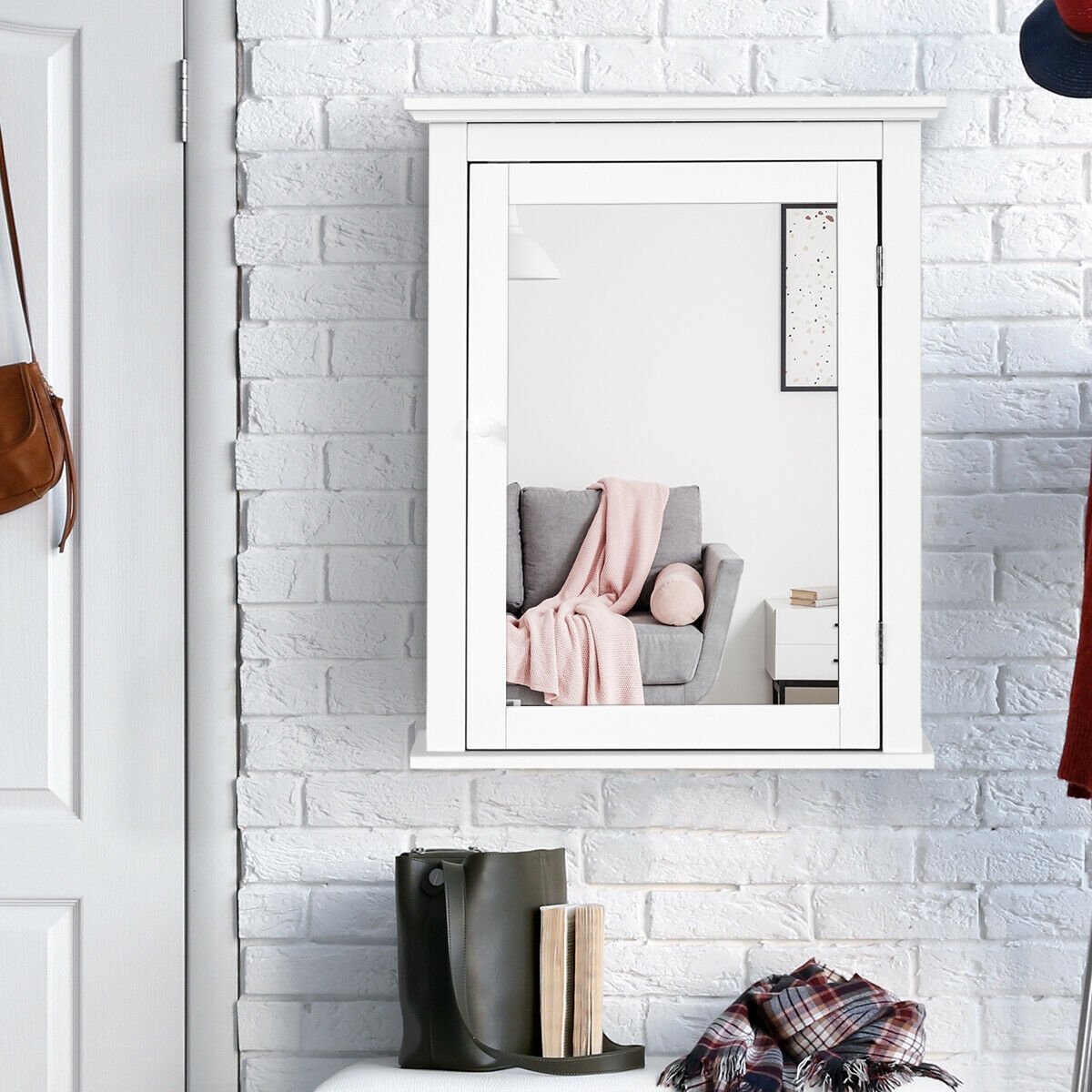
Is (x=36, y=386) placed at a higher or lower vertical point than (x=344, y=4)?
lower

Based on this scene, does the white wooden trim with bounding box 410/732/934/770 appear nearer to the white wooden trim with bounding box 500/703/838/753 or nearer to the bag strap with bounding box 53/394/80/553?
the white wooden trim with bounding box 500/703/838/753

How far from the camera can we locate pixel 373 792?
1.32 meters

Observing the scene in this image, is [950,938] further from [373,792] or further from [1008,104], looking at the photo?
[1008,104]

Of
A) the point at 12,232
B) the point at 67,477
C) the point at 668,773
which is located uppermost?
the point at 12,232

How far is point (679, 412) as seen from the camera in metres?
1.12

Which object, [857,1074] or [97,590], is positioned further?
[97,590]

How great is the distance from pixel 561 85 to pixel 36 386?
2.37 ft

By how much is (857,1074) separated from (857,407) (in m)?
0.69

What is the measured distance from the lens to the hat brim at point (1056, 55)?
0.91 meters

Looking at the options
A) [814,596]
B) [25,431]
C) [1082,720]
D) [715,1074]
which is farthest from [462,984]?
[25,431]

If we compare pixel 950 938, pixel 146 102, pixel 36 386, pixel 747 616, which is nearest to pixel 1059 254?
pixel 747 616

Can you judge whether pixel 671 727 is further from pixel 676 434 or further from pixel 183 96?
pixel 183 96

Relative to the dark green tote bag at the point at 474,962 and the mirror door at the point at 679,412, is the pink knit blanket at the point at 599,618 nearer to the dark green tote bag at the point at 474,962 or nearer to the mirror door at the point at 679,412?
the mirror door at the point at 679,412

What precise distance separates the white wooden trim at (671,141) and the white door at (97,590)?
45cm
